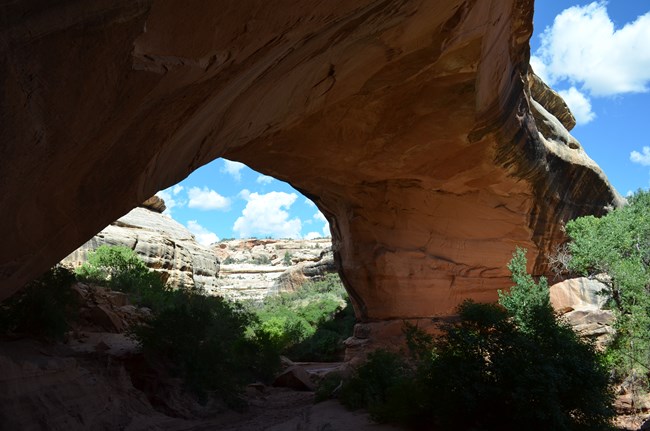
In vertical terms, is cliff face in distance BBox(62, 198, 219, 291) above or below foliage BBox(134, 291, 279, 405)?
above

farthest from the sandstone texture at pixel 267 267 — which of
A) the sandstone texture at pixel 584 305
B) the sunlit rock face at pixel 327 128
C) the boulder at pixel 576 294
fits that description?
the sandstone texture at pixel 584 305

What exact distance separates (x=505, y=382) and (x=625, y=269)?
5.81m

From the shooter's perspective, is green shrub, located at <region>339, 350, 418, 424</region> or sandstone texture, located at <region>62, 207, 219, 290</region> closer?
green shrub, located at <region>339, 350, 418, 424</region>

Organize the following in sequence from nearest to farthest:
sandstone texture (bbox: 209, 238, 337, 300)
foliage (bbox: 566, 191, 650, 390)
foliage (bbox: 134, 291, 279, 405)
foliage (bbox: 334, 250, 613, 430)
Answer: foliage (bbox: 334, 250, 613, 430) < foliage (bbox: 566, 191, 650, 390) < foliage (bbox: 134, 291, 279, 405) < sandstone texture (bbox: 209, 238, 337, 300)

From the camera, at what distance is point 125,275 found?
20.0 metres

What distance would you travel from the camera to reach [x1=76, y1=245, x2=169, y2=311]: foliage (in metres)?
17.2

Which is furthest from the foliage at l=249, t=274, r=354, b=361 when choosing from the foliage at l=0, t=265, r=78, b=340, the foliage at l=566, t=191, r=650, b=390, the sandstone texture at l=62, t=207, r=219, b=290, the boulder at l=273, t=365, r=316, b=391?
the foliage at l=566, t=191, r=650, b=390

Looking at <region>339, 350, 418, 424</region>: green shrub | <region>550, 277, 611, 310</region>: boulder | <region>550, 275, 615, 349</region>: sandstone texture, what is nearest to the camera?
<region>339, 350, 418, 424</region>: green shrub

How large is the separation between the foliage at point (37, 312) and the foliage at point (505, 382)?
5.78 m

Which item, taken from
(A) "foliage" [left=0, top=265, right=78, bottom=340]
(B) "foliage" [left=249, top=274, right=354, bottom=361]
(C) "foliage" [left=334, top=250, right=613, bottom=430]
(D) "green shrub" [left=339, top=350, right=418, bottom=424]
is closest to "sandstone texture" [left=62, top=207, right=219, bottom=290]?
(B) "foliage" [left=249, top=274, right=354, bottom=361]

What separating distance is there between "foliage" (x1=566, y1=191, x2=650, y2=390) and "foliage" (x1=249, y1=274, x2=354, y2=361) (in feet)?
30.9

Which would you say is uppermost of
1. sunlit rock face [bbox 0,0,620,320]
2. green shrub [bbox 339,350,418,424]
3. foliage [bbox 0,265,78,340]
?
sunlit rock face [bbox 0,0,620,320]

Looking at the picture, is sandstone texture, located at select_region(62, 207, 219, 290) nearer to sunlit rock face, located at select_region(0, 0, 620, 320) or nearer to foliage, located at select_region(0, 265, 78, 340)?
sunlit rock face, located at select_region(0, 0, 620, 320)

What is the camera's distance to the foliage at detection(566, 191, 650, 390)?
9.62 metres
